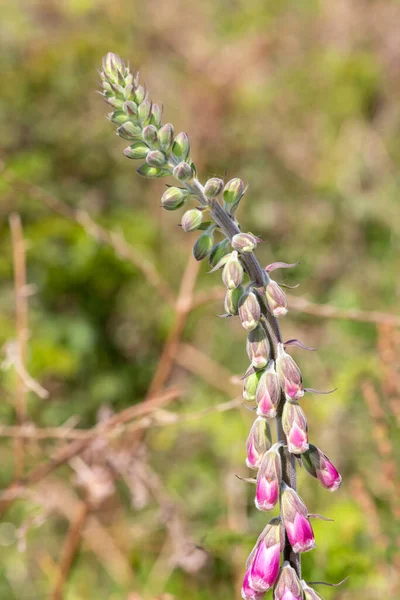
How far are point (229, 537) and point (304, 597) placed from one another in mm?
691

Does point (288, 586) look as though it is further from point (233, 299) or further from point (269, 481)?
point (233, 299)

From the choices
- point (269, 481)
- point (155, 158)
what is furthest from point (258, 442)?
point (155, 158)

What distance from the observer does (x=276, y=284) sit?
4.55 ft

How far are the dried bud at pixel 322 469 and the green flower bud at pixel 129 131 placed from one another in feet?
2.77

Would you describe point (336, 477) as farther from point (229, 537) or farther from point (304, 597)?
point (229, 537)

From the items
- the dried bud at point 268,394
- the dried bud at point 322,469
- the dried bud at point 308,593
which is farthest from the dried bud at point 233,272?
the dried bud at point 308,593

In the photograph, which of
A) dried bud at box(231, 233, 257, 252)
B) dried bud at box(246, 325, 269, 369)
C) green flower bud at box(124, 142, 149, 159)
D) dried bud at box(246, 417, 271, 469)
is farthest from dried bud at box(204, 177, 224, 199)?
dried bud at box(246, 417, 271, 469)

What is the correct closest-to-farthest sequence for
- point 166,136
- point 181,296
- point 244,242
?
point 244,242 → point 166,136 → point 181,296

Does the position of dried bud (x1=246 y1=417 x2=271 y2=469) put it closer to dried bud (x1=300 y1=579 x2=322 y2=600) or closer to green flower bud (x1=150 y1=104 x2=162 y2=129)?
dried bud (x1=300 y1=579 x2=322 y2=600)

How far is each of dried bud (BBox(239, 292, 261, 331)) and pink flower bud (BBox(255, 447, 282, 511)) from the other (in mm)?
306

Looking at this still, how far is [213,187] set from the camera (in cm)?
134

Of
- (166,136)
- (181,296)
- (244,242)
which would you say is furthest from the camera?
(181,296)

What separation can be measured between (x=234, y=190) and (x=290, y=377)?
444mm

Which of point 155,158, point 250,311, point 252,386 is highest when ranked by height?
point 155,158
